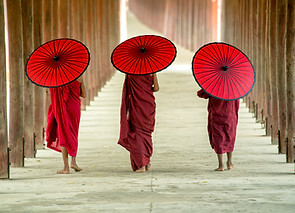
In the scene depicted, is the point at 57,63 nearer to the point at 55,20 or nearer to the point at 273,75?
the point at 273,75

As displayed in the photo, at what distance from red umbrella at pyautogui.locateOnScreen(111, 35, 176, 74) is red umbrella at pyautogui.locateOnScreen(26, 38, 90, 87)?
419 millimetres

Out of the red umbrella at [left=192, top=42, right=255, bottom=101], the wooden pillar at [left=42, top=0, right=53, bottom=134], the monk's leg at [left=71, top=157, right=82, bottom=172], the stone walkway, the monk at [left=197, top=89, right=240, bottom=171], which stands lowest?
the stone walkway

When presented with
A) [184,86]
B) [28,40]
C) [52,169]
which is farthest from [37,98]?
[184,86]

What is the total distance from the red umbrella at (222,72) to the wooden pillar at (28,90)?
2958 mm

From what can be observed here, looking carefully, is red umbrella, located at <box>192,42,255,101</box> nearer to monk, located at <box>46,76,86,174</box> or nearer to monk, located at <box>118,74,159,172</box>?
monk, located at <box>118,74,159,172</box>

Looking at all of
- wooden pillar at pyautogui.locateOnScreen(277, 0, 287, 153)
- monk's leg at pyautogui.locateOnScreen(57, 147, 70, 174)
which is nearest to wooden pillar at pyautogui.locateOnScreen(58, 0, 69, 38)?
wooden pillar at pyautogui.locateOnScreen(277, 0, 287, 153)

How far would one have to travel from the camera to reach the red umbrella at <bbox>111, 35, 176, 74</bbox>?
30.6ft

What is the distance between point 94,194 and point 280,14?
461 cm

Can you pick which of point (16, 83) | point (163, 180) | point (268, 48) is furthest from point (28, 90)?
point (268, 48)

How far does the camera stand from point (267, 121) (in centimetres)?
1341

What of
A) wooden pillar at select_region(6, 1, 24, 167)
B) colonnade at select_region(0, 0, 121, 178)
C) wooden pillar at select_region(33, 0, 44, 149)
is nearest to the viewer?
colonnade at select_region(0, 0, 121, 178)

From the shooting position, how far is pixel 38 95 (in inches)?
479

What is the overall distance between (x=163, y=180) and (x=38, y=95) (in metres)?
3.99

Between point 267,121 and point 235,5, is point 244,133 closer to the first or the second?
point 267,121
